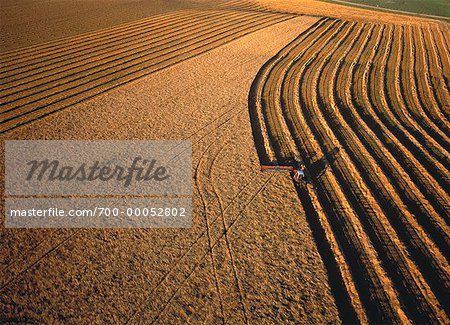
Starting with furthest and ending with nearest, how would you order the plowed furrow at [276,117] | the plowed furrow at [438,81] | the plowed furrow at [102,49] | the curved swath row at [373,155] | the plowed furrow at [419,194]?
the plowed furrow at [102,49] → the plowed furrow at [438,81] → the plowed furrow at [276,117] → the plowed furrow at [419,194] → the curved swath row at [373,155]

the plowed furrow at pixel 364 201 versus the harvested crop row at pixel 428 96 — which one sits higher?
the harvested crop row at pixel 428 96

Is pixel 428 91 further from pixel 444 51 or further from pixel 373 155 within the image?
pixel 444 51

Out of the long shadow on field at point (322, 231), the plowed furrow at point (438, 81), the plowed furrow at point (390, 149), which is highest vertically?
the plowed furrow at point (438, 81)

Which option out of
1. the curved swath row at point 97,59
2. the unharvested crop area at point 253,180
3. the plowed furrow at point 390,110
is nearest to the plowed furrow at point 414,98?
the unharvested crop area at point 253,180

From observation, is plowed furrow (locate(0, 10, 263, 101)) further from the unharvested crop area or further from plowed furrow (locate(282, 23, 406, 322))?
plowed furrow (locate(282, 23, 406, 322))

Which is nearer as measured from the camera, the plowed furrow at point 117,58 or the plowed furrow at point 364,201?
the plowed furrow at point 364,201

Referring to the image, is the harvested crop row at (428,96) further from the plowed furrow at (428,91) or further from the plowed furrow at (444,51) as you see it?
the plowed furrow at (444,51)

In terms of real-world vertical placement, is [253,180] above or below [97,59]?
below

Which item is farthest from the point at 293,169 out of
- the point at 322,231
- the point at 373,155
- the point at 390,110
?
the point at 390,110
